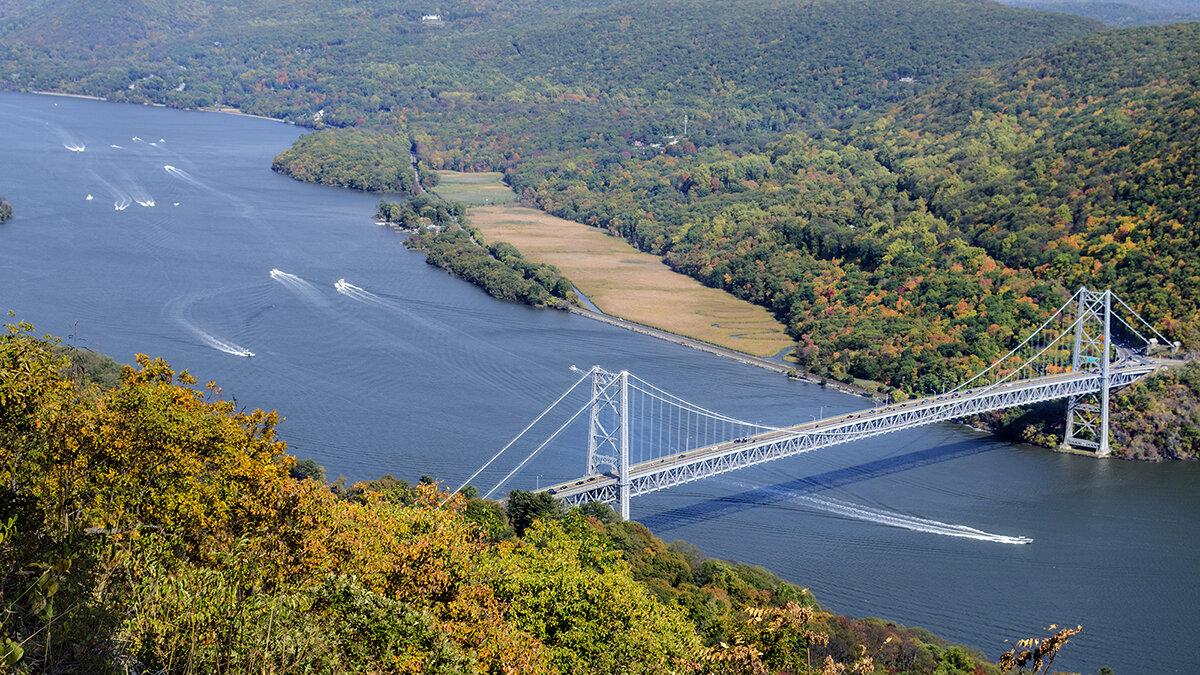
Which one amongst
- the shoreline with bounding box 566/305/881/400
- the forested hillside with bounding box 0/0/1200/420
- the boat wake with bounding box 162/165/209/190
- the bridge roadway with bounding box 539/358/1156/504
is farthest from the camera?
the boat wake with bounding box 162/165/209/190

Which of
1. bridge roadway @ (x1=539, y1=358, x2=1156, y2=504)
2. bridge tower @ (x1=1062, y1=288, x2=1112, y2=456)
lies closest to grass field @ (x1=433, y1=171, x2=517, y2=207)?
bridge tower @ (x1=1062, y1=288, x2=1112, y2=456)

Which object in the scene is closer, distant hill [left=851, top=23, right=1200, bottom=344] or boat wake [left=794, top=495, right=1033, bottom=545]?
boat wake [left=794, top=495, right=1033, bottom=545]

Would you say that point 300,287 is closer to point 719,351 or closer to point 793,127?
point 719,351

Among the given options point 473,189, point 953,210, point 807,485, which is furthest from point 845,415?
point 473,189

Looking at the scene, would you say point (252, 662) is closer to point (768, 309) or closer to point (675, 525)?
point (675, 525)

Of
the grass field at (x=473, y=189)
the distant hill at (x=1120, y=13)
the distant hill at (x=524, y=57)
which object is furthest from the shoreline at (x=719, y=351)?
the distant hill at (x=1120, y=13)

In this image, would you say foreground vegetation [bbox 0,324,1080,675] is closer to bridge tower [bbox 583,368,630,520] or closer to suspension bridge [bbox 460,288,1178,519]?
bridge tower [bbox 583,368,630,520]
